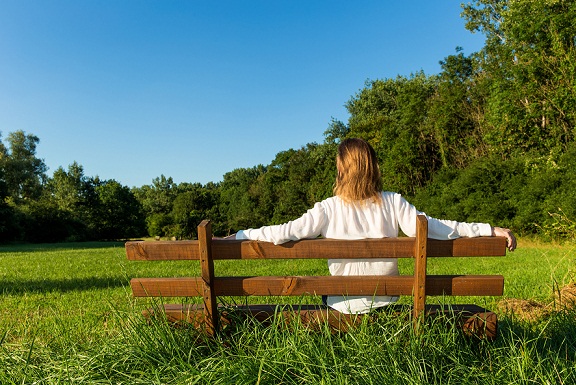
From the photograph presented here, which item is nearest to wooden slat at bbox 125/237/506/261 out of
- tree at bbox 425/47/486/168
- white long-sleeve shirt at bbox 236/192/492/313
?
white long-sleeve shirt at bbox 236/192/492/313

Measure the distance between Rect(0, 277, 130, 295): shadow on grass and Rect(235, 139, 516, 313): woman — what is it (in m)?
5.94

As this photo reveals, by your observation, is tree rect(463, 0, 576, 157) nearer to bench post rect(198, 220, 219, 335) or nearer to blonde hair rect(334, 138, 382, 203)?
blonde hair rect(334, 138, 382, 203)

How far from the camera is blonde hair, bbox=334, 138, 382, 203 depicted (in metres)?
3.23

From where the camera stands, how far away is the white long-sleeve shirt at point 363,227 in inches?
121

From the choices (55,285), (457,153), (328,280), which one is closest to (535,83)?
(457,153)

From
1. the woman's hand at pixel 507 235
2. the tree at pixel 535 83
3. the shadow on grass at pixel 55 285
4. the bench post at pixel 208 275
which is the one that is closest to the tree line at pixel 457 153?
the tree at pixel 535 83

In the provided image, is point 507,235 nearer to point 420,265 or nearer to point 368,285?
point 420,265

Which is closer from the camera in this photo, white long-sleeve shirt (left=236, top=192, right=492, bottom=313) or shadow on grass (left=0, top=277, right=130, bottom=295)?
white long-sleeve shirt (left=236, top=192, right=492, bottom=313)

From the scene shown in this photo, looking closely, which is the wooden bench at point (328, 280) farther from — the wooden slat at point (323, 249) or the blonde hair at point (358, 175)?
the blonde hair at point (358, 175)

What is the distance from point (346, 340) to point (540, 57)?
25615mm

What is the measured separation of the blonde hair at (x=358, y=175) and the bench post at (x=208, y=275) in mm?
996

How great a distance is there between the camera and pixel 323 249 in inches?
115

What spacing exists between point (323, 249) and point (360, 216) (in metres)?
0.49

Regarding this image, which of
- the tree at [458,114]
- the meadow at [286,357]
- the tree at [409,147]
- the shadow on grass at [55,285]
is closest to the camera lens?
the meadow at [286,357]
